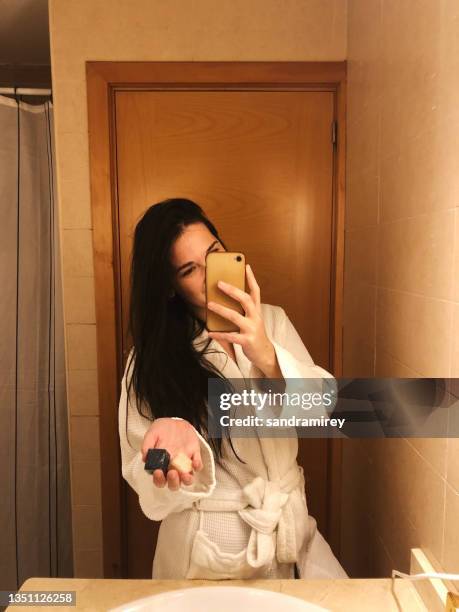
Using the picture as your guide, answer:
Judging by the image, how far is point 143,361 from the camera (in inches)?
24.7

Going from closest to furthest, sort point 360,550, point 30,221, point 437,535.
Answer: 1. point 437,535
2. point 360,550
3. point 30,221

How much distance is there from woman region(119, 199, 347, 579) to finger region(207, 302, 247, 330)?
1 centimetres

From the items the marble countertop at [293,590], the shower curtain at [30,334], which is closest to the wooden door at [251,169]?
the marble countertop at [293,590]

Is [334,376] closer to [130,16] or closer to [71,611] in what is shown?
[71,611]

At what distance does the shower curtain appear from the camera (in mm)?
982

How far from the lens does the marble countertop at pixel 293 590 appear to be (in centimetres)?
59

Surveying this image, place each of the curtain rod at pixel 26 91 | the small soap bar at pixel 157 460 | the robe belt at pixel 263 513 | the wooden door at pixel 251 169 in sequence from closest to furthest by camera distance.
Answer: the small soap bar at pixel 157 460 → the robe belt at pixel 263 513 → the wooden door at pixel 251 169 → the curtain rod at pixel 26 91

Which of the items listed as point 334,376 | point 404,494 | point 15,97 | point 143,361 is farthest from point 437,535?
point 15,97

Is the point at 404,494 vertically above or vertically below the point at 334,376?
below

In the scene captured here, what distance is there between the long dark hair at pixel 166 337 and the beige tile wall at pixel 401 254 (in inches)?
8.8

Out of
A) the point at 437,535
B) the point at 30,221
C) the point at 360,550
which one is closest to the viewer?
the point at 437,535

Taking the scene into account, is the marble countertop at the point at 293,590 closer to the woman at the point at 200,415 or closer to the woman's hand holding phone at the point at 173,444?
the woman at the point at 200,415

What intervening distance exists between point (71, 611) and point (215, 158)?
2.15ft

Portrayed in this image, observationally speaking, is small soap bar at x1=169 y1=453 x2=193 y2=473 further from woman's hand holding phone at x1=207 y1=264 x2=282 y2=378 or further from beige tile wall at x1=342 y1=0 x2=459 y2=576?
beige tile wall at x1=342 y1=0 x2=459 y2=576
